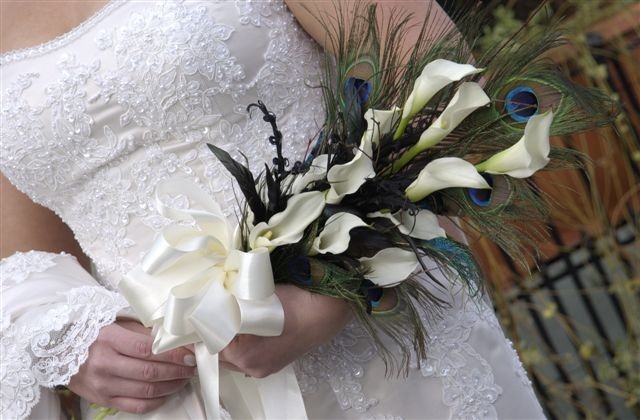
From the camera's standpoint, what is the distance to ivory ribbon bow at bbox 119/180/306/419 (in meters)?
1.33

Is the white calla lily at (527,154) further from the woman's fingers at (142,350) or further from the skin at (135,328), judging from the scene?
the woman's fingers at (142,350)

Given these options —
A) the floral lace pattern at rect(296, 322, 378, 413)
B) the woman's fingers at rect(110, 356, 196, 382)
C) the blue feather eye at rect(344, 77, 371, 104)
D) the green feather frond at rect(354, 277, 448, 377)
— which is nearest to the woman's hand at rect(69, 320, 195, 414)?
the woman's fingers at rect(110, 356, 196, 382)

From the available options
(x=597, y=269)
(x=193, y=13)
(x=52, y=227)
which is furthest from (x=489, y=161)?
(x=597, y=269)

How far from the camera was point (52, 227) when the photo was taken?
2.04m

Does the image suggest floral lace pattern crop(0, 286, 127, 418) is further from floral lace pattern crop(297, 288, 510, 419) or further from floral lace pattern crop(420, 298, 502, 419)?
floral lace pattern crop(420, 298, 502, 419)

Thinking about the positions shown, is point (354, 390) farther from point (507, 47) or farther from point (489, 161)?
point (507, 47)

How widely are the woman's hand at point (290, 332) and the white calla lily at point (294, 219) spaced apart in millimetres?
128

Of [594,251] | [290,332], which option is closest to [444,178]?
[290,332]

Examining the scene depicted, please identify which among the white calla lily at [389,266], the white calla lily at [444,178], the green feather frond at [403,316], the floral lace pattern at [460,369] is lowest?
the floral lace pattern at [460,369]

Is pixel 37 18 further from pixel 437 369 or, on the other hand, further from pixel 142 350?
pixel 437 369

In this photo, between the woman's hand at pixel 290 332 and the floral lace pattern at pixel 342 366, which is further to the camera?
the floral lace pattern at pixel 342 366

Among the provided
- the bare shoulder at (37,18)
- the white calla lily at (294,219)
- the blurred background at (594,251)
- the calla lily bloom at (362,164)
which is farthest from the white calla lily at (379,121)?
the blurred background at (594,251)

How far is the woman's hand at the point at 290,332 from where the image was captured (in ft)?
4.65

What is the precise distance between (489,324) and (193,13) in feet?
2.98
